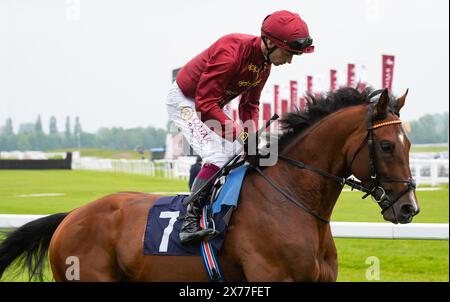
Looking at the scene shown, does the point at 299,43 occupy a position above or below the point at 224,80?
above

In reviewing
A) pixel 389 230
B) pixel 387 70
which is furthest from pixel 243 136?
pixel 387 70

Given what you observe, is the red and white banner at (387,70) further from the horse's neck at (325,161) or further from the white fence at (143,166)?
the horse's neck at (325,161)

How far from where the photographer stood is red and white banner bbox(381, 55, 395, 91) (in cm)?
1520

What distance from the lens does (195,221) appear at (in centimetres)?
329

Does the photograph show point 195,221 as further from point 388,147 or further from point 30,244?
point 30,244

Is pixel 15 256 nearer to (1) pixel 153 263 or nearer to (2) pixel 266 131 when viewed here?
(1) pixel 153 263

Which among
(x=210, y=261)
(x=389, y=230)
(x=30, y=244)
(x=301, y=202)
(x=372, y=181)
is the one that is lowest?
(x=389, y=230)

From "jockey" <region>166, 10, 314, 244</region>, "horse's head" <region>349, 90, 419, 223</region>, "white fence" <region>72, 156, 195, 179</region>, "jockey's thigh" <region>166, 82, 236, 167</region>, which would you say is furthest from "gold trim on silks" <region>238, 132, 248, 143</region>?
"white fence" <region>72, 156, 195, 179</region>

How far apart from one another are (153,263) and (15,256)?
45.7 inches

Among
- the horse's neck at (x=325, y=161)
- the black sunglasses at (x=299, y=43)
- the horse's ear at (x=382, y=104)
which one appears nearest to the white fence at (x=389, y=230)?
the horse's neck at (x=325, y=161)

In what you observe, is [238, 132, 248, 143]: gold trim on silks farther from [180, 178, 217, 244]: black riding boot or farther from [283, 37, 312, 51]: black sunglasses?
[283, 37, 312, 51]: black sunglasses

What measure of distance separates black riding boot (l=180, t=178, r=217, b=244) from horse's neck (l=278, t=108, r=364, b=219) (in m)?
0.46

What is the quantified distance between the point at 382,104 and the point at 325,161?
415 mm

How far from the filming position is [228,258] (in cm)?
323
